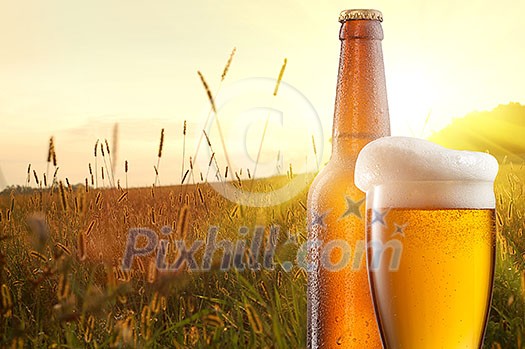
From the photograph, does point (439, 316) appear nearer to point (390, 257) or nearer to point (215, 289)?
point (390, 257)

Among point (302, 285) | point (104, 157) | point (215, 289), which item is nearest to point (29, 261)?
point (104, 157)

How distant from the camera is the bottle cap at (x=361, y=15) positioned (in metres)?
2.36

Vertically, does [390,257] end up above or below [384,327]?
above

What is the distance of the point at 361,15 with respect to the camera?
236 cm

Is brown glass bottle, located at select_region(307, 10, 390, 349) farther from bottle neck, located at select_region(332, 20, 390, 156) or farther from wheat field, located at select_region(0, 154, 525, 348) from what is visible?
wheat field, located at select_region(0, 154, 525, 348)

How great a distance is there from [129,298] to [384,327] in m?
2.06

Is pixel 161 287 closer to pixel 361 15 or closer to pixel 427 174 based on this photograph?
pixel 427 174

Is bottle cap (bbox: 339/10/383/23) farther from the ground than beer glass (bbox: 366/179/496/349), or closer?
farther from the ground

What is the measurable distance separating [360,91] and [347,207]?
0.40 metres

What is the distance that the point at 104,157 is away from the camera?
4492 mm

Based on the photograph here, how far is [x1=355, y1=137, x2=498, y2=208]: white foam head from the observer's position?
2018 mm

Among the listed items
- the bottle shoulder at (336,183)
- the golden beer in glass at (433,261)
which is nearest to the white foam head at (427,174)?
the golden beer in glass at (433,261)

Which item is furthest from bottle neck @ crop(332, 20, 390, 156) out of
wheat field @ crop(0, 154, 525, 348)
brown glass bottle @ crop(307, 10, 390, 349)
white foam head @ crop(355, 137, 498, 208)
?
wheat field @ crop(0, 154, 525, 348)

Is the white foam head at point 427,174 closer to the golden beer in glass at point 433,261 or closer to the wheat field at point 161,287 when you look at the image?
the golden beer in glass at point 433,261
